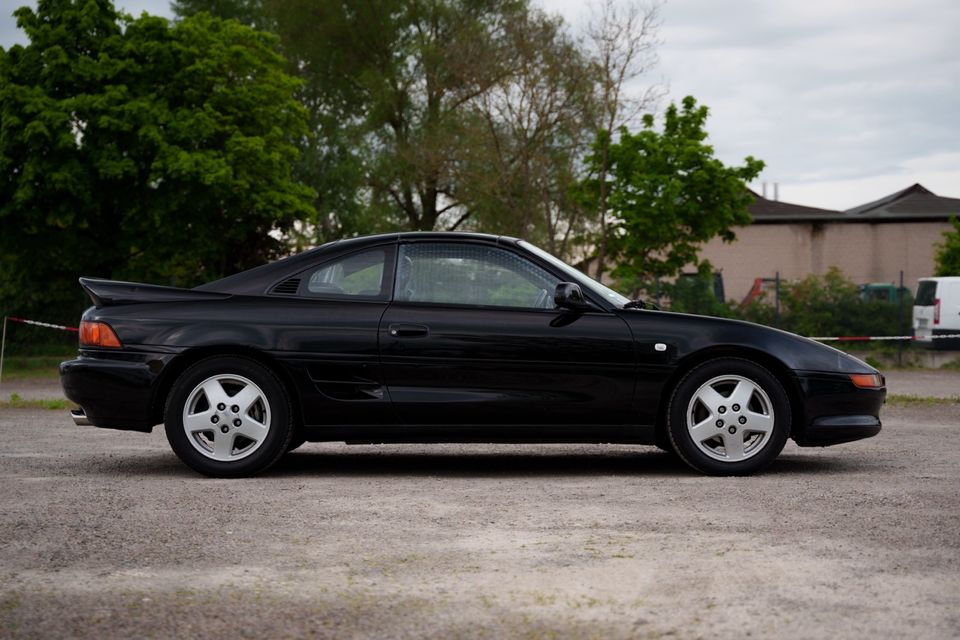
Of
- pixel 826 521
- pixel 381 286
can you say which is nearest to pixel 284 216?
pixel 381 286

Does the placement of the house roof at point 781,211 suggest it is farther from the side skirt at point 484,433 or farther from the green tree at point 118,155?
the side skirt at point 484,433

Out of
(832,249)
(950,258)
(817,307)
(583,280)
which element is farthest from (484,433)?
(832,249)

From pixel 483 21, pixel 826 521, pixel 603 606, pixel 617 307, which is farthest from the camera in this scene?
pixel 483 21

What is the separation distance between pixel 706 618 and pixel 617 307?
3654 millimetres

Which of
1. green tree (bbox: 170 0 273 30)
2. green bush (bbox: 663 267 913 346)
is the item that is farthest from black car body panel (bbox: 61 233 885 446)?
green tree (bbox: 170 0 273 30)

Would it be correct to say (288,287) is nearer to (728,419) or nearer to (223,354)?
(223,354)

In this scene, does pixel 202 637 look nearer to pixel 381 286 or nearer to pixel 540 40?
pixel 381 286

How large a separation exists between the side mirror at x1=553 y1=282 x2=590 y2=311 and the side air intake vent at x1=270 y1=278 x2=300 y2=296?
1578mm

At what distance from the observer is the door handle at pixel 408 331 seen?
7.41 m

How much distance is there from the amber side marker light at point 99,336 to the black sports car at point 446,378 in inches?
0.4

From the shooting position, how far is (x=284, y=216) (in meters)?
36.3

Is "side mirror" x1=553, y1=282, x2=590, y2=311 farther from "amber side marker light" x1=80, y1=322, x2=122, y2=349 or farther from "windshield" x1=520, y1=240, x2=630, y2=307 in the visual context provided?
"amber side marker light" x1=80, y1=322, x2=122, y2=349

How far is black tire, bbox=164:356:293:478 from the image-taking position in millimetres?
7320

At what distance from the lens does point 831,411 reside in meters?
7.52
